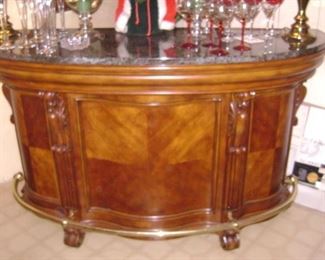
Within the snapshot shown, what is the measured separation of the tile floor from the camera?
167 cm

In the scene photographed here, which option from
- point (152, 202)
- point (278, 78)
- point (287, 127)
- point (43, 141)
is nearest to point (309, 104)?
point (287, 127)

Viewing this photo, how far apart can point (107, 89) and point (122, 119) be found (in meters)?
0.14

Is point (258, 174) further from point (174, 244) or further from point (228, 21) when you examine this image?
point (228, 21)

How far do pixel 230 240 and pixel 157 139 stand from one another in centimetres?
57

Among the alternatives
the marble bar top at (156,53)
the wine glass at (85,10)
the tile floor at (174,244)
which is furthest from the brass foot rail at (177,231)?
the wine glass at (85,10)

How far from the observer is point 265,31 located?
5.72 feet

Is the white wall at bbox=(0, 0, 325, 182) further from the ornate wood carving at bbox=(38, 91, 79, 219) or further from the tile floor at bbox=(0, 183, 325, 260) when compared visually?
the ornate wood carving at bbox=(38, 91, 79, 219)

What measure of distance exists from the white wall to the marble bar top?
0.18 metres

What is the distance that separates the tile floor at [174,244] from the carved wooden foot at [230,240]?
3 centimetres

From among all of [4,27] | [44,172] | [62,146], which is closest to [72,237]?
[44,172]

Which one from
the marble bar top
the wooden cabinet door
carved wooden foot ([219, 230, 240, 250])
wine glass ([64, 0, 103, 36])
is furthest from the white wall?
carved wooden foot ([219, 230, 240, 250])

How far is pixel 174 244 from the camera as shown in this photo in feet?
5.69

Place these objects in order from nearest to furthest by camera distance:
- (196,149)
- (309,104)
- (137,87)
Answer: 1. (137,87)
2. (196,149)
3. (309,104)

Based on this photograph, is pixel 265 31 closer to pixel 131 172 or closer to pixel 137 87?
pixel 137 87
